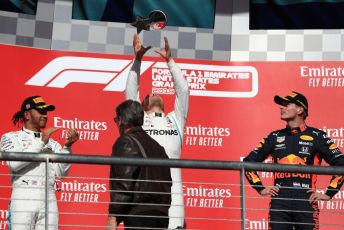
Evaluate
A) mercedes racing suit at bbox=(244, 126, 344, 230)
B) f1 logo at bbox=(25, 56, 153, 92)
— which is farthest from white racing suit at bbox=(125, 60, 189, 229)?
f1 logo at bbox=(25, 56, 153, 92)

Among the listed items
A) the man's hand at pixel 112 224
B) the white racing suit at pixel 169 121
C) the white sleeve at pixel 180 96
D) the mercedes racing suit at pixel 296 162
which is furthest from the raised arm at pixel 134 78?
the man's hand at pixel 112 224

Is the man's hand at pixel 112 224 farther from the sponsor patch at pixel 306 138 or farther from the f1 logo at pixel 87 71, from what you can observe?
the f1 logo at pixel 87 71

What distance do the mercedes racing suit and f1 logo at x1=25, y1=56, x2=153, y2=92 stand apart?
2.32 m

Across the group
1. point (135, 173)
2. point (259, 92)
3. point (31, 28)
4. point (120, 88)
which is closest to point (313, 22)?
point (259, 92)

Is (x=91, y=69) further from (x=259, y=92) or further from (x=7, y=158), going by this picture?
(x=7, y=158)

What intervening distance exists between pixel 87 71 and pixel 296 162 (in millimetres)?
2823

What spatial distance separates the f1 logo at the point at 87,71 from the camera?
750 centimetres

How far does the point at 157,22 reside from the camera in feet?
20.7

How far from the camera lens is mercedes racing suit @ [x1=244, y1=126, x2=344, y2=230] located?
522 cm

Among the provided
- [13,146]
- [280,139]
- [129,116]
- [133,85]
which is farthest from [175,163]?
[13,146]

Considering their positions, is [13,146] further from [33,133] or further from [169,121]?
[169,121]

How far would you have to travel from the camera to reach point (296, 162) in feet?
17.7

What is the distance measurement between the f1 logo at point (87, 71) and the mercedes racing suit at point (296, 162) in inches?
91.3

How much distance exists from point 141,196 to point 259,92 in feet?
12.7
